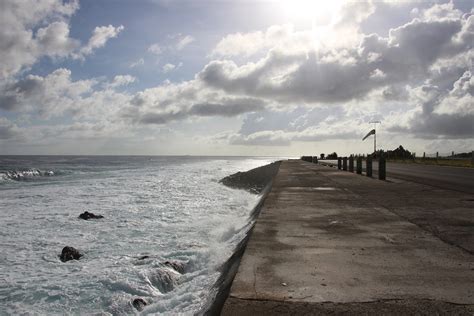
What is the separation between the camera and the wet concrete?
2.90 m

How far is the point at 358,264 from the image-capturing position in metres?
3.93

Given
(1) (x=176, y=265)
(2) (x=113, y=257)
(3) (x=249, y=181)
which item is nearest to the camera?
(1) (x=176, y=265)

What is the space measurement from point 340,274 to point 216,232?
7.18 m

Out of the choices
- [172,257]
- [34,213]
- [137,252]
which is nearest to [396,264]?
[172,257]

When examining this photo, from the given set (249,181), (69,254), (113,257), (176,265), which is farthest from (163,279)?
(249,181)

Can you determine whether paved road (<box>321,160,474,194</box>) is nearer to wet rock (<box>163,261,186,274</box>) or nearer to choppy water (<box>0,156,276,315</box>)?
choppy water (<box>0,156,276,315</box>)

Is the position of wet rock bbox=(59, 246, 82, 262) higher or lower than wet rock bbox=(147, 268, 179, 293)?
lower

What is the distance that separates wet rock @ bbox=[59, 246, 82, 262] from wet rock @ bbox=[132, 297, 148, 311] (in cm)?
347

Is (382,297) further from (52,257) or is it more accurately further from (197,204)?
(197,204)

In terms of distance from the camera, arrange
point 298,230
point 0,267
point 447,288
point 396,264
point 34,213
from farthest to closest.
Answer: point 34,213, point 0,267, point 298,230, point 396,264, point 447,288

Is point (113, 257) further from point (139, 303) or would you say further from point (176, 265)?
point (139, 303)

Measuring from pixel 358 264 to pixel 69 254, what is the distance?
661cm

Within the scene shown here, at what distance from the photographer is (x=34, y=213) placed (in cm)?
1449

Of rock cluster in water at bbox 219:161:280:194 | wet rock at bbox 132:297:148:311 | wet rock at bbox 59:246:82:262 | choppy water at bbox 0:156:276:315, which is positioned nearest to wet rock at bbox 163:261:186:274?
choppy water at bbox 0:156:276:315
